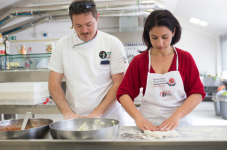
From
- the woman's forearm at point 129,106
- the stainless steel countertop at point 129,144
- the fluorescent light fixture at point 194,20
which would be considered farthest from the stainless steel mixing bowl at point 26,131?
the fluorescent light fixture at point 194,20

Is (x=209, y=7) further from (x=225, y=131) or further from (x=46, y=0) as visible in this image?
(x=225, y=131)

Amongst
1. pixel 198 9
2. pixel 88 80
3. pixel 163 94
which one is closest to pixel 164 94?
pixel 163 94

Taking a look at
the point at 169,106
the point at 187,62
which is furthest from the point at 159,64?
the point at 169,106

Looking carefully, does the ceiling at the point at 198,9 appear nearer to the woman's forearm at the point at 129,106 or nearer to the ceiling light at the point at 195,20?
the ceiling light at the point at 195,20

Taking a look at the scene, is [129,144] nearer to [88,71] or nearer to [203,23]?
[88,71]

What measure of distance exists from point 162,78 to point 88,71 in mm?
525

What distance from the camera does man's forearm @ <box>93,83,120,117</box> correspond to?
1366 millimetres

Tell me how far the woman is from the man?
16cm

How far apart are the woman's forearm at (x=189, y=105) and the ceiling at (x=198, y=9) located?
4602 mm

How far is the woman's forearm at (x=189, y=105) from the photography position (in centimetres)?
122

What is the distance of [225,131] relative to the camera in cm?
102

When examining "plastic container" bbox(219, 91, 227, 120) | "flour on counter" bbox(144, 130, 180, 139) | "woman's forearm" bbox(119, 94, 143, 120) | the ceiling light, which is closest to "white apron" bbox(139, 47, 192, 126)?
"woman's forearm" bbox(119, 94, 143, 120)

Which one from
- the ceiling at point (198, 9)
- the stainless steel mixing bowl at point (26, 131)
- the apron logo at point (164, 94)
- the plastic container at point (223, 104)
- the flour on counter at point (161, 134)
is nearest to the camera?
the stainless steel mixing bowl at point (26, 131)

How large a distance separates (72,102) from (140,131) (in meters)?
0.64
